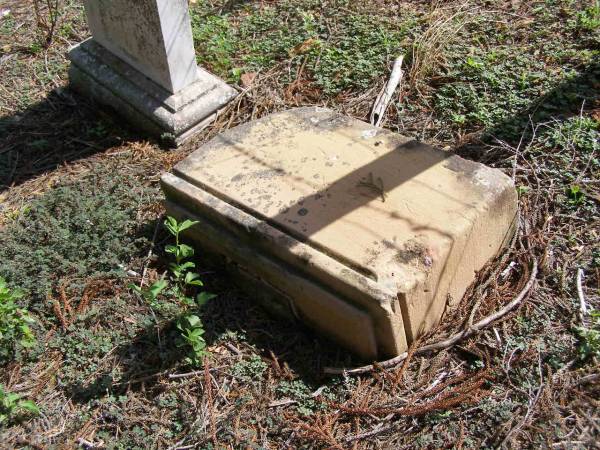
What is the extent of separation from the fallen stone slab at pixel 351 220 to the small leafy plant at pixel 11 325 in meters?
0.86

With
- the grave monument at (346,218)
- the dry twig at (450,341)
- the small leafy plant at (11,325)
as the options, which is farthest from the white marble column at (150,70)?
the dry twig at (450,341)

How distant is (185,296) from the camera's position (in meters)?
3.20

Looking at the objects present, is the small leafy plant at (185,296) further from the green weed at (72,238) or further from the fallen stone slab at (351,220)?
the green weed at (72,238)

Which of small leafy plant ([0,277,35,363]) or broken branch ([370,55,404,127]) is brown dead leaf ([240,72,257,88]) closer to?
broken branch ([370,55,404,127])

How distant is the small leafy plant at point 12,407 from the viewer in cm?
266

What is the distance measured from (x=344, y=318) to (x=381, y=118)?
1.69 metres

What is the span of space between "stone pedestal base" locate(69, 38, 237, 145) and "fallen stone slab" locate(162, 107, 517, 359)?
81 cm

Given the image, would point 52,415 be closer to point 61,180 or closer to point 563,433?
point 61,180

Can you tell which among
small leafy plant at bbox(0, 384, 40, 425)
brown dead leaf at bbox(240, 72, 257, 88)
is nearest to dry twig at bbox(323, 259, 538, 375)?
small leafy plant at bbox(0, 384, 40, 425)

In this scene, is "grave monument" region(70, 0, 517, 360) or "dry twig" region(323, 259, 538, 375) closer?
"grave monument" region(70, 0, 517, 360)

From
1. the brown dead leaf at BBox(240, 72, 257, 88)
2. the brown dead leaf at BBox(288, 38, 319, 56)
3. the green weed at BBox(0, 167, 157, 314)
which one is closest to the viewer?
the green weed at BBox(0, 167, 157, 314)

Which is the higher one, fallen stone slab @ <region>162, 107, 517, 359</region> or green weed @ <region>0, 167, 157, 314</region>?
fallen stone slab @ <region>162, 107, 517, 359</region>

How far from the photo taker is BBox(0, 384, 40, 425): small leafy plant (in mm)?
2663

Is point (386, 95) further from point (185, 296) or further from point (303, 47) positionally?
point (185, 296)
